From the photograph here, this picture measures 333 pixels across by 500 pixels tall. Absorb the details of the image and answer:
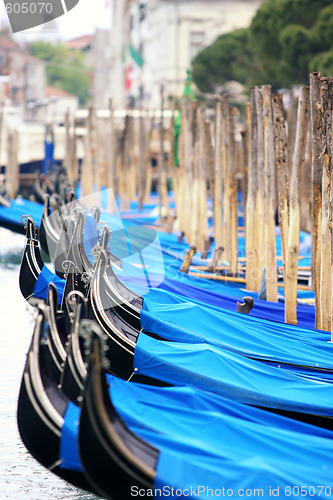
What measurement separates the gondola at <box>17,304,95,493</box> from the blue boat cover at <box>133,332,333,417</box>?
1.20 m

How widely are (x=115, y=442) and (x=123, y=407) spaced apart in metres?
0.64

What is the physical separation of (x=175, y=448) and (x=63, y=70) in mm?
69393

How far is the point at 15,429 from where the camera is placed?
6.74 m

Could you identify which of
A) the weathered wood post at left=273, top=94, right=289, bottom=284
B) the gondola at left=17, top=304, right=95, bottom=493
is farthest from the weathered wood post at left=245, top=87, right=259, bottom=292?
the gondola at left=17, top=304, right=95, bottom=493

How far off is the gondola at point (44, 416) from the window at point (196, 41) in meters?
34.1

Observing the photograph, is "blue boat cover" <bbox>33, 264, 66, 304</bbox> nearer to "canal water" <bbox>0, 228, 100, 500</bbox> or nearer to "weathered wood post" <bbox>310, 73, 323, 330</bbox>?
"canal water" <bbox>0, 228, 100, 500</bbox>

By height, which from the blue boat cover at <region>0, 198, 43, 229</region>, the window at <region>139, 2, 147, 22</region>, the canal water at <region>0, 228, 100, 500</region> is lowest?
the canal water at <region>0, 228, 100, 500</region>

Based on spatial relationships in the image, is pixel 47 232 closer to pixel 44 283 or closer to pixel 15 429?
pixel 44 283

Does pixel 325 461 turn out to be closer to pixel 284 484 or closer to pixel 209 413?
pixel 284 484

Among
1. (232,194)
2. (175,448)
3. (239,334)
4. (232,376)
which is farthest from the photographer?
(232,194)

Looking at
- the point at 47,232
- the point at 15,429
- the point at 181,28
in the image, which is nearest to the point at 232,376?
the point at 15,429

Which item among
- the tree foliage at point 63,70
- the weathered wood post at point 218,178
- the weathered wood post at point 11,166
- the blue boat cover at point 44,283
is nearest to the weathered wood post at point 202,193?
the weathered wood post at point 218,178

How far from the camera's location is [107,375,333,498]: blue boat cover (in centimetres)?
404

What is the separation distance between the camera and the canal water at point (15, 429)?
18.3ft
